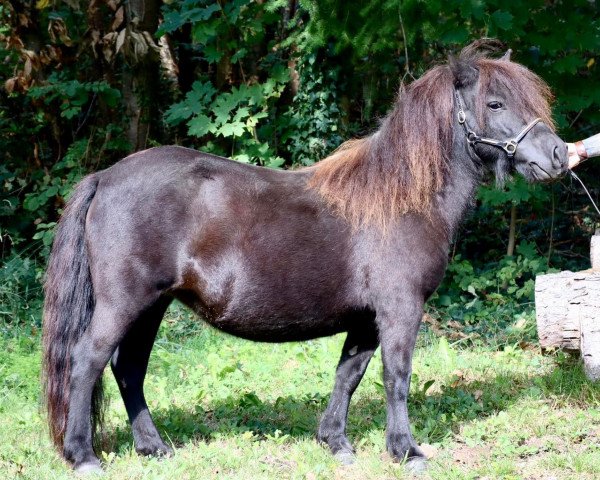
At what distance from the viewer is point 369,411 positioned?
5781mm

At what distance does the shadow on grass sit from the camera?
530 centimetres

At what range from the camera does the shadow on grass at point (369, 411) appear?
5.30 metres

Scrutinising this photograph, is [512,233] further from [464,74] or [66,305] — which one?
[66,305]

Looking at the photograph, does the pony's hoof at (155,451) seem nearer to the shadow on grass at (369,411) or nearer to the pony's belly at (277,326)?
the shadow on grass at (369,411)

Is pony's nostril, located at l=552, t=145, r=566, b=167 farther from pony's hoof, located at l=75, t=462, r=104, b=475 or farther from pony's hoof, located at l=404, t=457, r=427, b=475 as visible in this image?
pony's hoof, located at l=75, t=462, r=104, b=475

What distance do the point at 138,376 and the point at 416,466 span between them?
1828 millimetres

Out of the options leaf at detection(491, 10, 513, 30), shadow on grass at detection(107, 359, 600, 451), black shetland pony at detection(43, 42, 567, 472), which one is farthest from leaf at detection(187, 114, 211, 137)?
black shetland pony at detection(43, 42, 567, 472)

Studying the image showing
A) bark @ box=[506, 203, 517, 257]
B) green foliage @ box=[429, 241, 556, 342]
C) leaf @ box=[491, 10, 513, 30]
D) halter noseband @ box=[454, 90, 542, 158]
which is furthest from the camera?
bark @ box=[506, 203, 517, 257]

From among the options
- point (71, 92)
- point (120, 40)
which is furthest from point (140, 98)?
point (120, 40)

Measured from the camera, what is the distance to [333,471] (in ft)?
15.1

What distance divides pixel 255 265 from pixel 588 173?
7261 millimetres

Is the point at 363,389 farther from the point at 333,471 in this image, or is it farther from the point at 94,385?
the point at 94,385

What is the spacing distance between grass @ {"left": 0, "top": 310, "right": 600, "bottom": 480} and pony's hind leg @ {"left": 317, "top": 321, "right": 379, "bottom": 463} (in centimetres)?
15

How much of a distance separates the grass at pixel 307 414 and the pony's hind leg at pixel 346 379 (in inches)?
5.8
